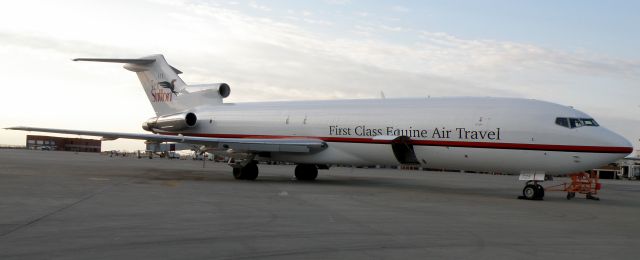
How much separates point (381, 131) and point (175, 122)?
35.9ft

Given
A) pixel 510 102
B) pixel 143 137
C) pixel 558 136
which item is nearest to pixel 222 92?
pixel 143 137

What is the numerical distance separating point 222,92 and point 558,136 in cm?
1653

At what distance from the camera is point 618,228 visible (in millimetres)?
11648

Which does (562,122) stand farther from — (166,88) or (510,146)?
(166,88)

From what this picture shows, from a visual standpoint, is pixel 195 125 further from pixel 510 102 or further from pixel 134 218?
pixel 134 218

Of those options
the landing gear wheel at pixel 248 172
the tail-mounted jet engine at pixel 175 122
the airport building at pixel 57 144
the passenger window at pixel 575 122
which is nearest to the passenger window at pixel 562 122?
the passenger window at pixel 575 122

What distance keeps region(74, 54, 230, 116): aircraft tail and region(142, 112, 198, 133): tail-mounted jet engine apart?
1.26m

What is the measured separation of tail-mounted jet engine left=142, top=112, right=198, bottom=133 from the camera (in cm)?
2886

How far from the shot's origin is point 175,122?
28984 mm

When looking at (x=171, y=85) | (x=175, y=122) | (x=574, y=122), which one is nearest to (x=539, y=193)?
(x=574, y=122)

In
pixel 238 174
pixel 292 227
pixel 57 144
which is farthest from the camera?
pixel 57 144

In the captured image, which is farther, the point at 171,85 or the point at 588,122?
the point at 171,85

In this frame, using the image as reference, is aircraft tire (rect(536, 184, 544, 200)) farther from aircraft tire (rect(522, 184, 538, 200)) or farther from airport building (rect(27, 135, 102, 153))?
airport building (rect(27, 135, 102, 153))

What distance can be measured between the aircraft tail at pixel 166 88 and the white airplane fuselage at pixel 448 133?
141 inches
